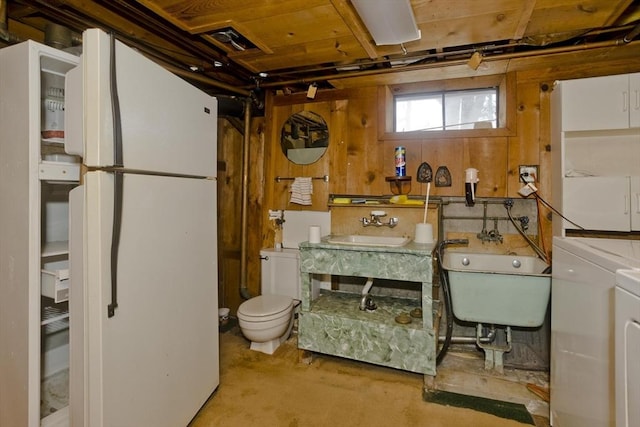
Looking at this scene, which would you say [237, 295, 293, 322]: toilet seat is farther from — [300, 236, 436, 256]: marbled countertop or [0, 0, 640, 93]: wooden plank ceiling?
[0, 0, 640, 93]: wooden plank ceiling

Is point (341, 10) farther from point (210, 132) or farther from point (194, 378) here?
point (194, 378)

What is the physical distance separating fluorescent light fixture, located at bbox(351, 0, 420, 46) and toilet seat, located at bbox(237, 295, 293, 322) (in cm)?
194

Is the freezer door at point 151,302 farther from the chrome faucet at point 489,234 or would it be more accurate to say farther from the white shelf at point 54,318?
the chrome faucet at point 489,234

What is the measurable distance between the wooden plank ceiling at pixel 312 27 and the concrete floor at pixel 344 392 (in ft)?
7.09

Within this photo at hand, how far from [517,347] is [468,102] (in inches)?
75.6

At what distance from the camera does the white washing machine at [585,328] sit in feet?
3.45

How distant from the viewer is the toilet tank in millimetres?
2740

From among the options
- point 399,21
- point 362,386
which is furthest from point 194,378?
point 399,21

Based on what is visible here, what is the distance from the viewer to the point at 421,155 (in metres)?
2.54

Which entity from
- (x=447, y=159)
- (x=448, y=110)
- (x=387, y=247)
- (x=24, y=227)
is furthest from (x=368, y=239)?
(x=24, y=227)

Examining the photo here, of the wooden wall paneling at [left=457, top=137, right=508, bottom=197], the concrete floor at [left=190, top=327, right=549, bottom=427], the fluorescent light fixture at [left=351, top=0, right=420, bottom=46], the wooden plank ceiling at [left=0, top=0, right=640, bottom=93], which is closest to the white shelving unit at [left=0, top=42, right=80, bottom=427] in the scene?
the wooden plank ceiling at [left=0, top=0, right=640, bottom=93]

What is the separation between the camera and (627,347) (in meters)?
0.88

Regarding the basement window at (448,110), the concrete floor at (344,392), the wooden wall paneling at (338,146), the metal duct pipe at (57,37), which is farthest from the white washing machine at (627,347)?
the metal duct pipe at (57,37)

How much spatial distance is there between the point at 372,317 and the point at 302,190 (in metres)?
1.23
